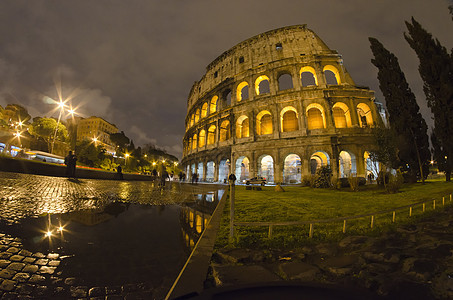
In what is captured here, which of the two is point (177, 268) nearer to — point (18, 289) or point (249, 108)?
point (18, 289)

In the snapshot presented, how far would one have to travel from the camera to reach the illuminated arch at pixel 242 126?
23906mm

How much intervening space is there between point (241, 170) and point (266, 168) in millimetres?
4616

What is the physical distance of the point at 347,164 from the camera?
65.5 ft

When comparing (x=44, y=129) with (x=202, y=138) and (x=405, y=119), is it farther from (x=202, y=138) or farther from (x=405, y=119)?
(x=405, y=119)

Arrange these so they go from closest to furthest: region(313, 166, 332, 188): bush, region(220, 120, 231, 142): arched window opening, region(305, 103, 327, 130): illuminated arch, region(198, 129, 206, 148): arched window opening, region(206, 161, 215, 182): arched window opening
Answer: region(313, 166, 332, 188): bush, region(305, 103, 327, 130): illuminated arch, region(220, 120, 231, 142): arched window opening, region(206, 161, 215, 182): arched window opening, region(198, 129, 206, 148): arched window opening

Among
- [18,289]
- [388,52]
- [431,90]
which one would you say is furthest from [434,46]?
[18,289]

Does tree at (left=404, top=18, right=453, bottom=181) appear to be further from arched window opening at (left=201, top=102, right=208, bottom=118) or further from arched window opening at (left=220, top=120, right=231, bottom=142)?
arched window opening at (left=201, top=102, right=208, bottom=118)

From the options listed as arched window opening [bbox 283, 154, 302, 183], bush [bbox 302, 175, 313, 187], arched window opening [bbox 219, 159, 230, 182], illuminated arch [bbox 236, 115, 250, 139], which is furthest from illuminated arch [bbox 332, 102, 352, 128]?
arched window opening [bbox 219, 159, 230, 182]

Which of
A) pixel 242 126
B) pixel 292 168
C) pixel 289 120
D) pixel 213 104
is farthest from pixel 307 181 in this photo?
pixel 213 104

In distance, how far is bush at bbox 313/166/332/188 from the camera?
1472 centimetres

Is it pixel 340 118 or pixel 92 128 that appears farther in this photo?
pixel 92 128

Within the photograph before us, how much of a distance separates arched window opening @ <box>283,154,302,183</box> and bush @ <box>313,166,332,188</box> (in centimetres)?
623

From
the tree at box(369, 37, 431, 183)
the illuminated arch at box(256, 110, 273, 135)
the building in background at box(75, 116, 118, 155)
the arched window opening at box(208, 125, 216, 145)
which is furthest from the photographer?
the building in background at box(75, 116, 118, 155)

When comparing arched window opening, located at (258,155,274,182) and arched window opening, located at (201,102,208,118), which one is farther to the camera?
arched window opening, located at (201,102,208,118)
